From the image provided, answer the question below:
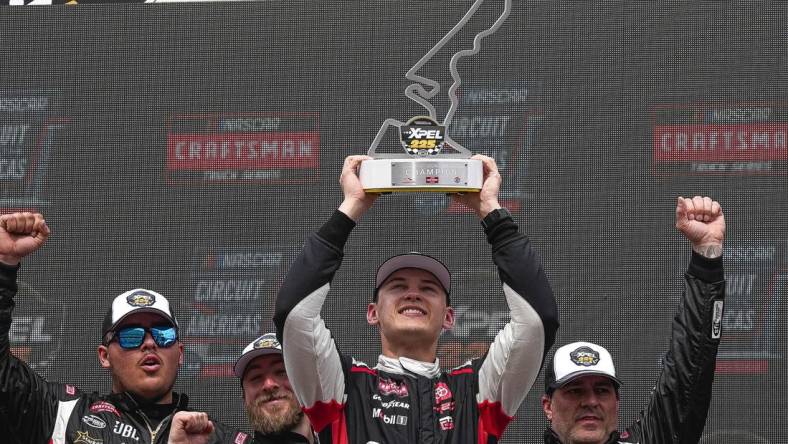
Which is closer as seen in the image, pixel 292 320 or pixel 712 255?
pixel 292 320

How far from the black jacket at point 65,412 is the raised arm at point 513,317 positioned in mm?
831

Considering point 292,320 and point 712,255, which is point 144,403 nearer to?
point 292,320

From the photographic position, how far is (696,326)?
3.33 m

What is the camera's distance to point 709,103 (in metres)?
4.00

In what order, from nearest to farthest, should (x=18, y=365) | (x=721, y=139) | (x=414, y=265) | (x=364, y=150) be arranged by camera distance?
(x=414, y=265) → (x=18, y=365) → (x=721, y=139) → (x=364, y=150)

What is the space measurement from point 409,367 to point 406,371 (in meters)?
0.01

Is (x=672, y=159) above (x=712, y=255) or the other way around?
above

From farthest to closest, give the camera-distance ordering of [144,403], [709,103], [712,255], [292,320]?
[709,103], [144,403], [712,255], [292,320]

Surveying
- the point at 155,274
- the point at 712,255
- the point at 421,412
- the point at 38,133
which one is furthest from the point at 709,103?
the point at 38,133

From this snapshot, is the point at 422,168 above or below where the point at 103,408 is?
above

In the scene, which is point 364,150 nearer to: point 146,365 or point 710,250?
point 146,365

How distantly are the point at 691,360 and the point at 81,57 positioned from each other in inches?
76.4

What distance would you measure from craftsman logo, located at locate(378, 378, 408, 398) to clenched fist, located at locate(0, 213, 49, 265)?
87cm

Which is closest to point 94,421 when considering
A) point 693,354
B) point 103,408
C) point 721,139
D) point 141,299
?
point 103,408
